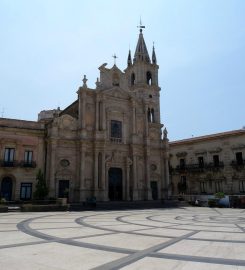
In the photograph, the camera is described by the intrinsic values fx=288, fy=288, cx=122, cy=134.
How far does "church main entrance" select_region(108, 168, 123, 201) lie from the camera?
3609 cm

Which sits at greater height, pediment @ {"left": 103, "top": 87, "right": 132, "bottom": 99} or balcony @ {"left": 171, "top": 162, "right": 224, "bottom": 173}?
pediment @ {"left": 103, "top": 87, "right": 132, "bottom": 99}

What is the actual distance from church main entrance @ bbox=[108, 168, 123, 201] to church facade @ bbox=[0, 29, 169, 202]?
122mm

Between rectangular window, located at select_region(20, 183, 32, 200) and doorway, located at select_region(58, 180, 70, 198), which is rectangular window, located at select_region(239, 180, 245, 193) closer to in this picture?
doorway, located at select_region(58, 180, 70, 198)

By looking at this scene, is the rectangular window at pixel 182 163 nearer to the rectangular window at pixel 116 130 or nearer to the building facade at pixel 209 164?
the building facade at pixel 209 164

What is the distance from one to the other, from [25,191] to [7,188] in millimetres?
1847

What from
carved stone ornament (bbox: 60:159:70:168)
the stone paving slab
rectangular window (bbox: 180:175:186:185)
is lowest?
the stone paving slab

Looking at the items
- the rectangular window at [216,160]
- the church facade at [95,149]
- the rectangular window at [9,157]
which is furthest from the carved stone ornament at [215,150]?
the rectangular window at [9,157]

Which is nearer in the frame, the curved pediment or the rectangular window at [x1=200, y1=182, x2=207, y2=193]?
the curved pediment

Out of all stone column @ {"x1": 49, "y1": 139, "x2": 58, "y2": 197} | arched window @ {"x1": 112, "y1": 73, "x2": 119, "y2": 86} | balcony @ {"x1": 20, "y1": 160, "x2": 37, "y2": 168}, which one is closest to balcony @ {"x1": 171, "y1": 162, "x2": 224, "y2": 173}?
arched window @ {"x1": 112, "y1": 73, "x2": 119, "y2": 86}

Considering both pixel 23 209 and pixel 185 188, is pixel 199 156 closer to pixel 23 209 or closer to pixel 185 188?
pixel 185 188

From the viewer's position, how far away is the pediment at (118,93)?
3825 cm

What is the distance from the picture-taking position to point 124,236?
33.9 feet

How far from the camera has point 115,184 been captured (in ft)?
120

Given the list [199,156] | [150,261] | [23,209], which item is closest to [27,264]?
[150,261]
